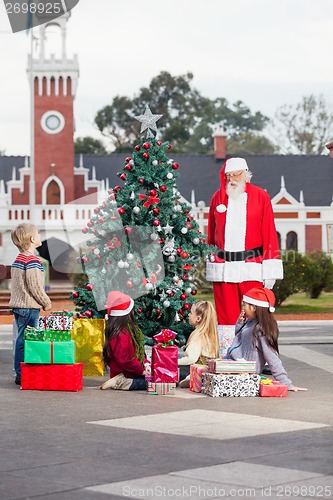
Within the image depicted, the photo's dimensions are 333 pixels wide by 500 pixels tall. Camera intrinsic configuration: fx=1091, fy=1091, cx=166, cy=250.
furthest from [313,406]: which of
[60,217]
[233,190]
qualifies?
[60,217]

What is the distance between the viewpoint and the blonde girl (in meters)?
10.4

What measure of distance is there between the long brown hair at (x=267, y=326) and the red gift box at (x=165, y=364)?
Result: 0.79m

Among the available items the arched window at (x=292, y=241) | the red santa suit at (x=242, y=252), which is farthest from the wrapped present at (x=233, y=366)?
the arched window at (x=292, y=241)

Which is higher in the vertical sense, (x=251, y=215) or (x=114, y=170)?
(x=114, y=170)

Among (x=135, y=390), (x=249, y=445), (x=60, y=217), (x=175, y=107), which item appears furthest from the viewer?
(x=175, y=107)

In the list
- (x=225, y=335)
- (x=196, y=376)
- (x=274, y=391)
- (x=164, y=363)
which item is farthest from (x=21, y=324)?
(x=274, y=391)

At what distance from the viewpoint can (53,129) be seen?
55.4 m

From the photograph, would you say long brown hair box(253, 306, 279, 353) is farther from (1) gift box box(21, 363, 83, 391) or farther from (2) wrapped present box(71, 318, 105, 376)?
(2) wrapped present box(71, 318, 105, 376)

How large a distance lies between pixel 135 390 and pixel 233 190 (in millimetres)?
2547

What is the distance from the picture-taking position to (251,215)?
36.8 feet

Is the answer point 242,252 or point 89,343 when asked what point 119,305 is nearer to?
point 89,343

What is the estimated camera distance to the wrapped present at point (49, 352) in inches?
391

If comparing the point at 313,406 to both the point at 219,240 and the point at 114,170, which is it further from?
the point at 114,170

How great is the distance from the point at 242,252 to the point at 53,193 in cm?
4529
